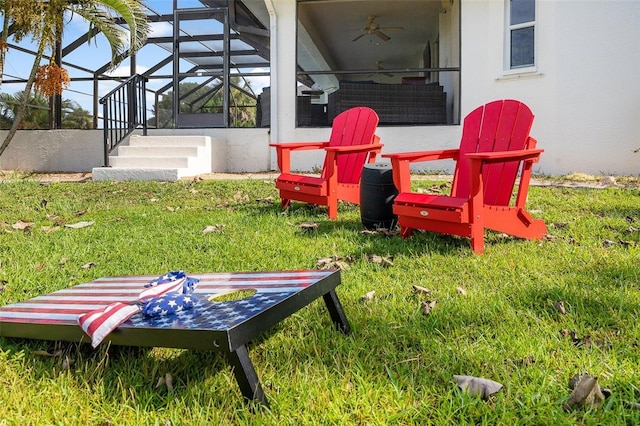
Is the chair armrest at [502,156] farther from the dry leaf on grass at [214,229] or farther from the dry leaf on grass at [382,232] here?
the dry leaf on grass at [214,229]

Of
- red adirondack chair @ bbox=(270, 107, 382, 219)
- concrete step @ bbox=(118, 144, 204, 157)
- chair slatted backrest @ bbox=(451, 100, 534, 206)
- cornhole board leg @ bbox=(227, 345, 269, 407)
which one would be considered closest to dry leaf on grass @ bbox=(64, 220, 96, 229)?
red adirondack chair @ bbox=(270, 107, 382, 219)

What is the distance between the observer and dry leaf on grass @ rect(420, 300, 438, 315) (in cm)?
206

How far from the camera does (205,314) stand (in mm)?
1494

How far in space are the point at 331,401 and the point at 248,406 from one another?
0.24 m

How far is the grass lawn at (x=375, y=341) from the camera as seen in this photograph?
1.38 metres

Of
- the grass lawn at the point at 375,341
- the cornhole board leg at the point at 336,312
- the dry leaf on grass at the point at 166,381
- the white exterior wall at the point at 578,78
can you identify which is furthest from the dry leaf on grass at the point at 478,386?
the white exterior wall at the point at 578,78

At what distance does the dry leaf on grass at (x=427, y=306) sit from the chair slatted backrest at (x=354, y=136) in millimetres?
2759

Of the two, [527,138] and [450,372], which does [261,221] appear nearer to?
[527,138]

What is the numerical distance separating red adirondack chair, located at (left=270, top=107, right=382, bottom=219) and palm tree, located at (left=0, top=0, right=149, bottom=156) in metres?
5.17

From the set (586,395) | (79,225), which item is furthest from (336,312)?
(79,225)

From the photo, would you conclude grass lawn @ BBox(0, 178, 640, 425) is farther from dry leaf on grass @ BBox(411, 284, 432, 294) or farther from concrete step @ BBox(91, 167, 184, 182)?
concrete step @ BBox(91, 167, 184, 182)

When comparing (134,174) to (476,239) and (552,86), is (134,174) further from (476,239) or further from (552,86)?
(552,86)

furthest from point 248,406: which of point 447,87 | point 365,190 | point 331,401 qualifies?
point 447,87

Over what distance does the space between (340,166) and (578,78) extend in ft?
17.0
